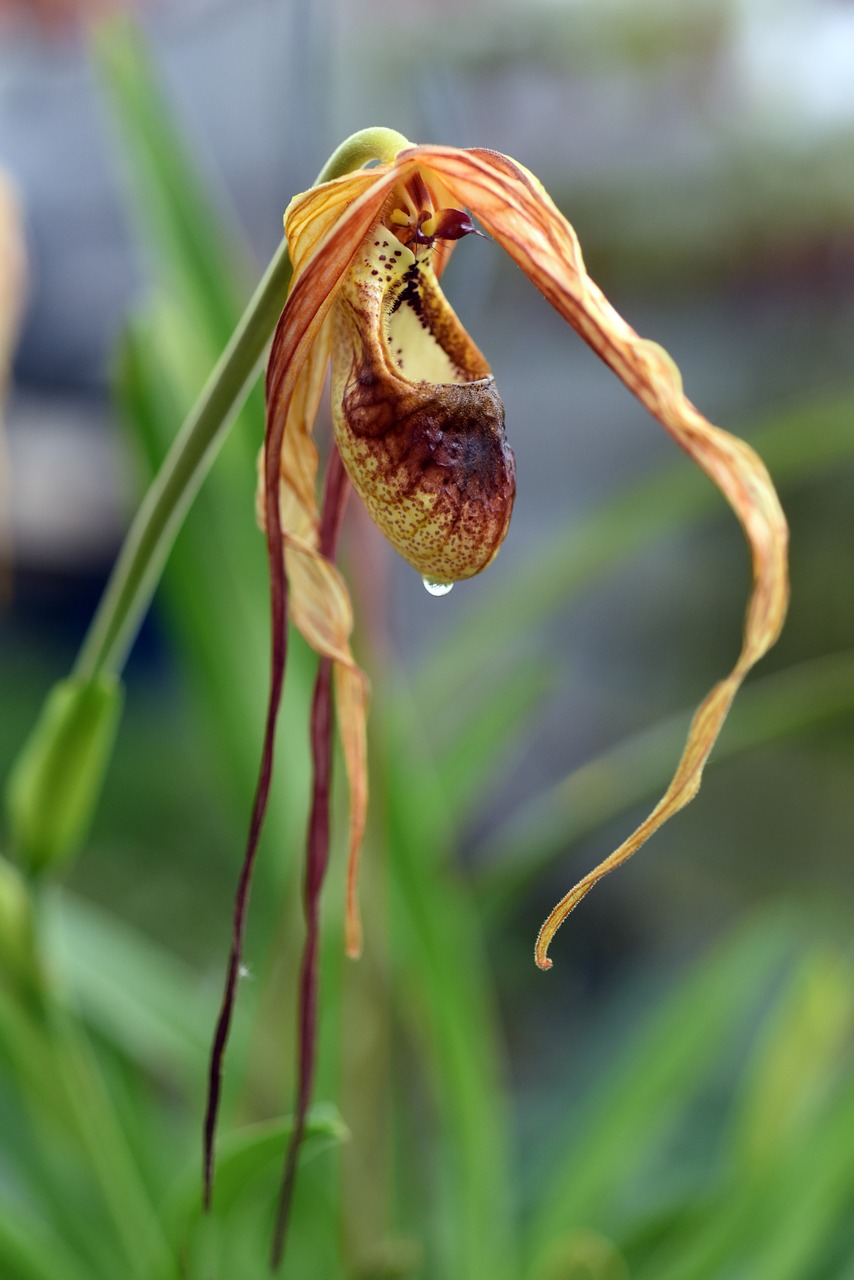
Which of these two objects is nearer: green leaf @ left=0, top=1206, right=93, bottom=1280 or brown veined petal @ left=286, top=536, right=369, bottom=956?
brown veined petal @ left=286, top=536, right=369, bottom=956

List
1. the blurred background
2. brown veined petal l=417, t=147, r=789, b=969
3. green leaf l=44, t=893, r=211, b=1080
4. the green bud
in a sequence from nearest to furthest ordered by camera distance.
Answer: brown veined petal l=417, t=147, r=789, b=969 → the green bud → green leaf l=44, t=893, r=211, b=1080 → the blurred background

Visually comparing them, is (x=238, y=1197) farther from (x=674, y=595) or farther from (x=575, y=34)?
(x=575, y=34)

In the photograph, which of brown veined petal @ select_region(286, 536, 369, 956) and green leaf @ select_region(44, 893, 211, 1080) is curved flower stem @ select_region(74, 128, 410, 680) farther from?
green leaf @ select_region(44, 893, 211, 1080)

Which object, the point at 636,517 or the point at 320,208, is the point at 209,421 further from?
the point at 636,517

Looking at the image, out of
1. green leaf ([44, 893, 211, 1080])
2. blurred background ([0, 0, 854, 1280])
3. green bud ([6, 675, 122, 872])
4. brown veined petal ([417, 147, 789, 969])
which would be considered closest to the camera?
brown veined petal ([417, 147, 789, 969])

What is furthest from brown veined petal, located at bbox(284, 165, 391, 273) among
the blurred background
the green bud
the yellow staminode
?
the blurred background

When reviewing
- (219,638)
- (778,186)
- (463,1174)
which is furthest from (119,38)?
(778,186)

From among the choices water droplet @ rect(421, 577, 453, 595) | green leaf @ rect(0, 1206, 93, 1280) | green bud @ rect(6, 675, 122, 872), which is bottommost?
green leaf @ rect(0, 1206, 93, 1280)
